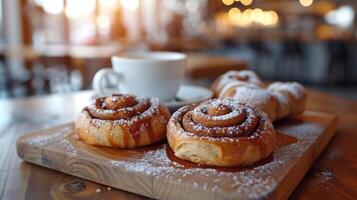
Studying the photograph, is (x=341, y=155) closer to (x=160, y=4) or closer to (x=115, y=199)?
(x=115, y=199)

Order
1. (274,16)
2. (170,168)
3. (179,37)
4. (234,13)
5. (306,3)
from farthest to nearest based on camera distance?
(234,13) < (274,16) < (306,3) < (179,37) < (170,168)

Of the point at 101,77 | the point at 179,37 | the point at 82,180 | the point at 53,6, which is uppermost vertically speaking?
the point at 53,6

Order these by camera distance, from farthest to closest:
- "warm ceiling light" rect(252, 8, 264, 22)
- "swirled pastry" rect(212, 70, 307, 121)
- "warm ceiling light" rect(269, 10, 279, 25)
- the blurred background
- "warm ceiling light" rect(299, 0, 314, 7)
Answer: "warm ceiling light" rect(252, 8, 264, 22), "warm ceiling light" rect(269, 10, 279, 25), "warm ceiling light" rect(299, 0, 314, 7), the blurred background, "swirled pastry" rect(212, 70, 307, 121)

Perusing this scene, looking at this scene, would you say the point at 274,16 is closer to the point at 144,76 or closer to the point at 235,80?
the point at 235,80

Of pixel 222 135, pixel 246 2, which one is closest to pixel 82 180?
pixel 222 135

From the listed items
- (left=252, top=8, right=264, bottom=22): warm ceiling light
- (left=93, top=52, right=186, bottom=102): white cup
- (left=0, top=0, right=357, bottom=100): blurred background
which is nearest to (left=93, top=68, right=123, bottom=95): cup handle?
(left=93, top=52, right=186, bottom=102): white cup

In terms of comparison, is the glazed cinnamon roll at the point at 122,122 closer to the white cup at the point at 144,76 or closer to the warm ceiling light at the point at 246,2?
the white cup at the point at 144,76

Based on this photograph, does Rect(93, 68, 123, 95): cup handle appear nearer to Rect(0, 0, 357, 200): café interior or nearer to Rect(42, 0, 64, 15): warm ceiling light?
Rect(0, 0, 357, 200): café interior
